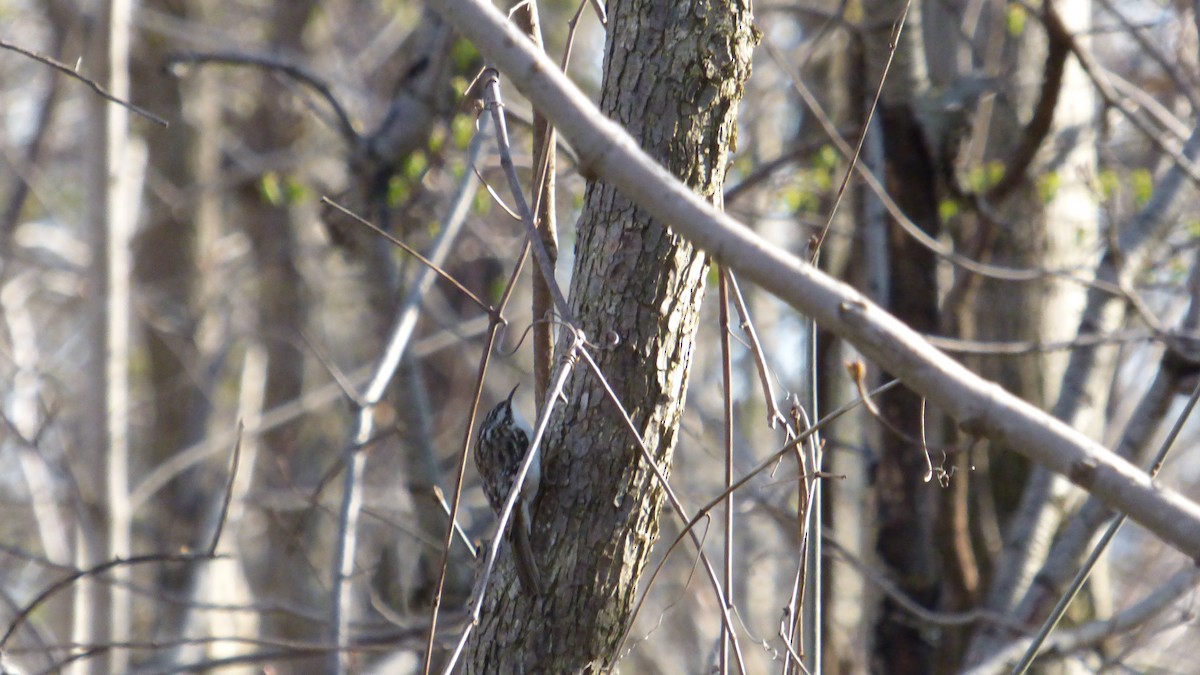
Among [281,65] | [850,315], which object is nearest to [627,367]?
[850,315]

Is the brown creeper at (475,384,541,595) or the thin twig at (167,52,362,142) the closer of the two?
the brown creeper at (475,384,541,595)

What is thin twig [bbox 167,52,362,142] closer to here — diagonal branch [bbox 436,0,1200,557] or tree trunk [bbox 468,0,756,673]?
tree trunk [bbox 468,0,756,673]

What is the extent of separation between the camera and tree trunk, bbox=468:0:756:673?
170 cm

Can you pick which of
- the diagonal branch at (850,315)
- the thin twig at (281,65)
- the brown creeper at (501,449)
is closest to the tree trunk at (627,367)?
the brown creeper at (501,449)

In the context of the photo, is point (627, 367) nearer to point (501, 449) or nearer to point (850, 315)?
point (501, 449)

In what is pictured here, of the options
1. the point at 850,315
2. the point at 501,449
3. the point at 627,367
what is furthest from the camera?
the point at 501,449

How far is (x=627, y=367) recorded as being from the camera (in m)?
1.70

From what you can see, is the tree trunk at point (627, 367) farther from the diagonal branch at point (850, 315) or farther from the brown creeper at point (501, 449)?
the diagonal branch at point (850, 315)

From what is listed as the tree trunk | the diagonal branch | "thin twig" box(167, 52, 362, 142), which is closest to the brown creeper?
the tree trunk

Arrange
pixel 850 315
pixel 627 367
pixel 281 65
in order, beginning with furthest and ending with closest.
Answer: pixel 281 65
pixel 627 367
pixel 850 315

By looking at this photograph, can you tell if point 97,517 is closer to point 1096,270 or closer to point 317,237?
point 1096,270

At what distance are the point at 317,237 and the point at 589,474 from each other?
8062 mm

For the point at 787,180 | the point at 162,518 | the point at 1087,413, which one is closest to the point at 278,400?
the point at 162,518

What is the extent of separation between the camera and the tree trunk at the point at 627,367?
1698mm
